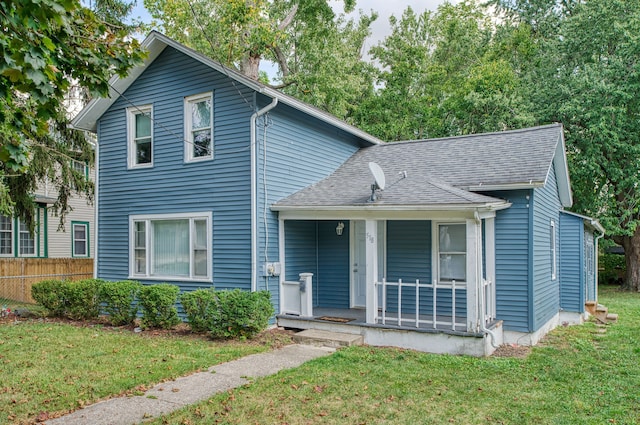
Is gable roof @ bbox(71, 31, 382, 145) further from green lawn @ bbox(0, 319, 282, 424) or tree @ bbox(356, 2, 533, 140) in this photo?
tree @ bbox(356, 2, 533, 140)

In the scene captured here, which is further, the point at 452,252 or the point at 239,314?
the point at 452,252

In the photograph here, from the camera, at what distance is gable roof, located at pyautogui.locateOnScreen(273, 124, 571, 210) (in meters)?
8.77

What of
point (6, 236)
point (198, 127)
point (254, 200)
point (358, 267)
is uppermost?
point (198, 127)

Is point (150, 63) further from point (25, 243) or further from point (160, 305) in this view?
point (25, 243)

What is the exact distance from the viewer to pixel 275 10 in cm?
2300

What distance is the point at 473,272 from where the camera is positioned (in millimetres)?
8070

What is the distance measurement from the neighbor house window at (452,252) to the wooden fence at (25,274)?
12.8m

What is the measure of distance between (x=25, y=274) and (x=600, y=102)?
20666mm

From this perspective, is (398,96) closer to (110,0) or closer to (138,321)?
(110,0)

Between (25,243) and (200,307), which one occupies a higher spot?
(25,243)

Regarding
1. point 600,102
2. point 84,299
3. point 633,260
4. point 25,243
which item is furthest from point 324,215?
point 633,260

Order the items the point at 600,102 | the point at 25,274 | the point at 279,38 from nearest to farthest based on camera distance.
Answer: the point at 25,274 < the point at 600,102 < the point at 279,38

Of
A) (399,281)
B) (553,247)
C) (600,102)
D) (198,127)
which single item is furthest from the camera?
(600,102)

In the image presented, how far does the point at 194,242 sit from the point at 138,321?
2.13 meters
